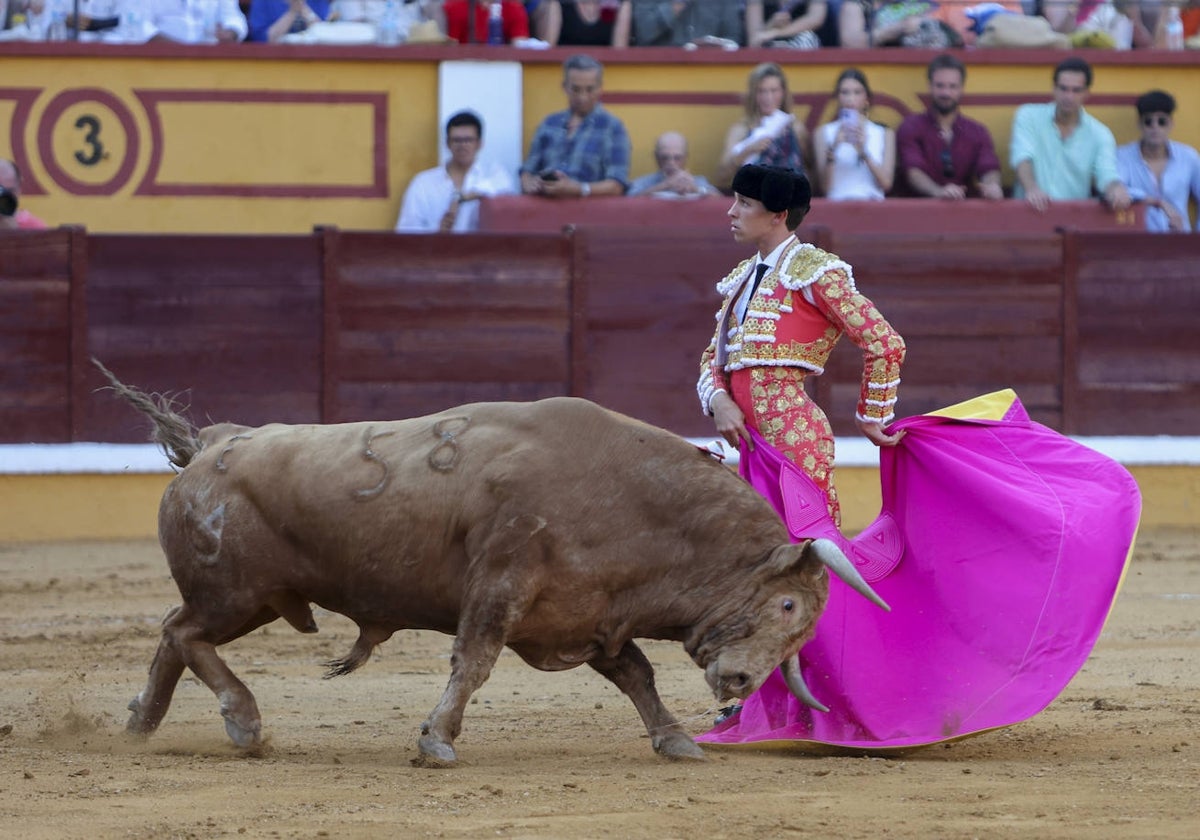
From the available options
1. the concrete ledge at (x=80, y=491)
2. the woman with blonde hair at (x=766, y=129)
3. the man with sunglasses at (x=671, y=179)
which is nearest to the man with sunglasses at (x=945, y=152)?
the woman with blonde hair at (x=766, y=129)

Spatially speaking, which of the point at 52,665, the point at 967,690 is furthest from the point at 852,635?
the point at 52,665

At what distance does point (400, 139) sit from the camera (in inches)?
354

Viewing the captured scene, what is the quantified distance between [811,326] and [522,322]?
4.36 meters

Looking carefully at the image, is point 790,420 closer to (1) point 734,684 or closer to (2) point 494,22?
(1) point 734,684

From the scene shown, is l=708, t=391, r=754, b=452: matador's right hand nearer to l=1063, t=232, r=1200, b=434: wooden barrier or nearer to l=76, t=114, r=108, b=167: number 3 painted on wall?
l=1063, t=232, r=1200, b=434: wooden barrier

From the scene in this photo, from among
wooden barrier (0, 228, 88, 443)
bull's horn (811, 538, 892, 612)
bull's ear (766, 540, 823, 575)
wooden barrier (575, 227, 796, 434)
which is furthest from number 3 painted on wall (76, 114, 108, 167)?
bull's horn (811, 538, 892, 612)

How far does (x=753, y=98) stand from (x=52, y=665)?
4.32 metres

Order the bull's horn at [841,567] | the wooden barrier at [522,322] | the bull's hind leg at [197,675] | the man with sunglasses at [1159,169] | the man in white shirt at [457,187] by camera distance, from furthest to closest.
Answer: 1. the man with sunglasses at [1159,169]
2. the man in white shirt at [457,187]
3. the wooden barrier at [522,322]
4. the bull's hind leg at [197,675]
5. the bull's horn at [841,567]

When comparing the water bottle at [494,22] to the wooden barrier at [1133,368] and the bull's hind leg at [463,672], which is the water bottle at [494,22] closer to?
the wooden barrier at [1133,368]

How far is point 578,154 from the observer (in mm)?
8555

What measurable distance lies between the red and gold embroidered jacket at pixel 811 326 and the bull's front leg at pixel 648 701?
2.07 feet

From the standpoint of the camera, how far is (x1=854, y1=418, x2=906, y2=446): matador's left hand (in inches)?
163

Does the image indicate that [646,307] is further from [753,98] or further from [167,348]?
[167,348]

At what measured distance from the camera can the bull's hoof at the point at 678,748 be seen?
156 inches
